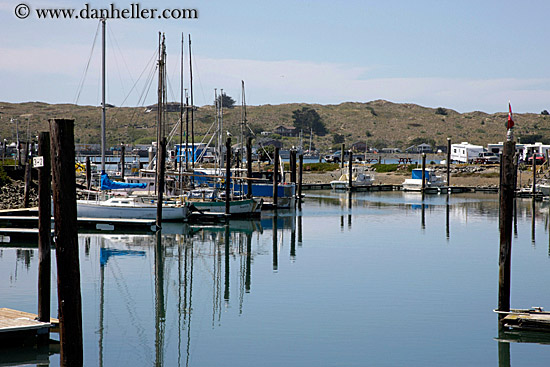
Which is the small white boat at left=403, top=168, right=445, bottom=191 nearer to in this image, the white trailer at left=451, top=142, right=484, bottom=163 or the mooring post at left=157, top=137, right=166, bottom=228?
the white trailer at left=451, top=142, right=484, bottom=163

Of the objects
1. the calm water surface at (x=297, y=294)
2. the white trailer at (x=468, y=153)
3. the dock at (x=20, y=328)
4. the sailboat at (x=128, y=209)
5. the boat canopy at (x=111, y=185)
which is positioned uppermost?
the white trailer at (x=468, y=153)

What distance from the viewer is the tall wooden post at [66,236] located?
12.0m

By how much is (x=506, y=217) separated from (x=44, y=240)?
11.3 m

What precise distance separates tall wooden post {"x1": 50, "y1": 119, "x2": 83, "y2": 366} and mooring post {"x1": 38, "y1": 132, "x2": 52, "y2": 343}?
10.4 feet

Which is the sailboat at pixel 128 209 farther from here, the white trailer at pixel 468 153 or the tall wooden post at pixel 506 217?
the white trailer at pixel 468 153

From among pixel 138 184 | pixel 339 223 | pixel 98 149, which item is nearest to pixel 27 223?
pixel 138 184

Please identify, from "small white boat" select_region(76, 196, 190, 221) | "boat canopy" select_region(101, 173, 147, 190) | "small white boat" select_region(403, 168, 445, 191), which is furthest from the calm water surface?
"small white boat" select_region(403, 168, 445, 191)

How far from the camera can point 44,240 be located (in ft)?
51.5

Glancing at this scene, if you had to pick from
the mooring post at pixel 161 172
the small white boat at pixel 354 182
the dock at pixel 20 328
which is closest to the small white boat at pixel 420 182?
the small white boat at pixel 354 182

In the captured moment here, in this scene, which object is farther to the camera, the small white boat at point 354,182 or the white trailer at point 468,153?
the white trailer at point 468,153

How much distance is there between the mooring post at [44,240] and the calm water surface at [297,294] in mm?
1306

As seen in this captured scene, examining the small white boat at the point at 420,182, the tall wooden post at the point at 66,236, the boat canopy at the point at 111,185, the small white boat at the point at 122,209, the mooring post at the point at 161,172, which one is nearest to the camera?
the tall wooden post at the point at 66,236

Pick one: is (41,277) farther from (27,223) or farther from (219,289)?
(27,223)

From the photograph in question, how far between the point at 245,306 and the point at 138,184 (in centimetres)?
2250
